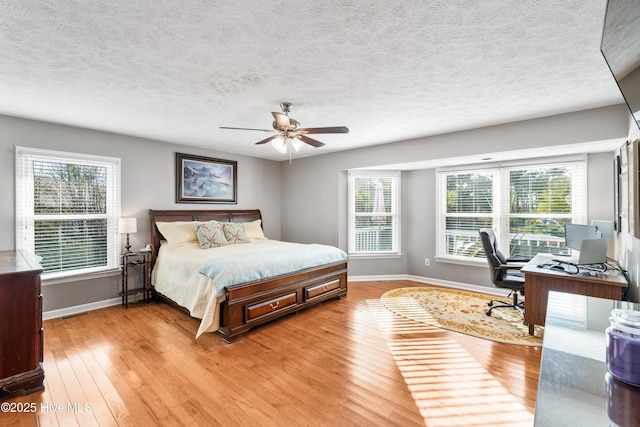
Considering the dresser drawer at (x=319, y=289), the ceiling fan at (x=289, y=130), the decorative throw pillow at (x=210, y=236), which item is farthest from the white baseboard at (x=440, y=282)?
the ceiling fan at (x=289, y=130)

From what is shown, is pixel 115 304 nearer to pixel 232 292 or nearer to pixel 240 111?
pixel 232 292

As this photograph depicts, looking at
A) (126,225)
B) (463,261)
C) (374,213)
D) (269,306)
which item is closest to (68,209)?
(126,225)

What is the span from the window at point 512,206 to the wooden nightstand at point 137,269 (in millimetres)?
4671

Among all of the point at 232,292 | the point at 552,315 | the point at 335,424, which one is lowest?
the point at 335,424

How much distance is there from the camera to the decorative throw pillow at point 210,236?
13.8ft

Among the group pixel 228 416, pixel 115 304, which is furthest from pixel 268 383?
pixel 115 304

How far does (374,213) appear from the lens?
18.1 feet

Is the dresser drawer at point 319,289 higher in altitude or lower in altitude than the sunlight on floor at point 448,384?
higher

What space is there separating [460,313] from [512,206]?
1.95 meters

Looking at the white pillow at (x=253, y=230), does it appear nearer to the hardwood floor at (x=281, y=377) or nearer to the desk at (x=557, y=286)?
the hardwood floor at (x=281, y=377)

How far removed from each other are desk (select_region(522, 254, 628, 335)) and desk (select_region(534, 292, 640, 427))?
171 centimetres

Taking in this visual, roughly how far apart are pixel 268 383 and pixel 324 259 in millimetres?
2001

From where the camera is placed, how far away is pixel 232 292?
2994mm

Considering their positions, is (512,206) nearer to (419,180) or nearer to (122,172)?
(419,180)
